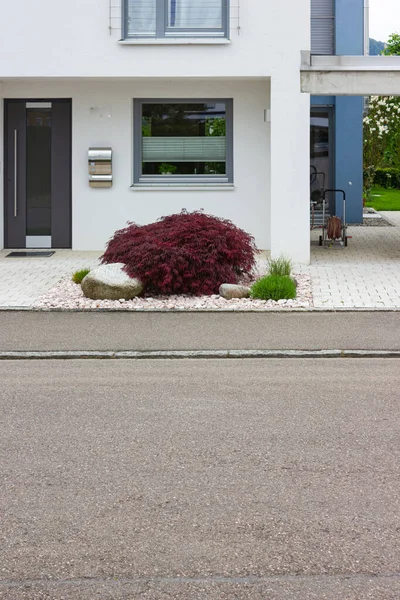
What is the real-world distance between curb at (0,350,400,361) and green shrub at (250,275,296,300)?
300cm

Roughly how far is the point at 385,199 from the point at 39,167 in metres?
20.2

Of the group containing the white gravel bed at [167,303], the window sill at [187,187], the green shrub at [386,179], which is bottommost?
the white gravel bed at [167,303]

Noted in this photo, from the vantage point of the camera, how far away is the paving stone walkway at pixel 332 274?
43.4 ft

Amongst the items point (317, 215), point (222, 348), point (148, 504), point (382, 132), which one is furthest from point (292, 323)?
point (382, 132)

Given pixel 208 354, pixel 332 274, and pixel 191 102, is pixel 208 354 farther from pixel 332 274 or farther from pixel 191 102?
pixel 191 102

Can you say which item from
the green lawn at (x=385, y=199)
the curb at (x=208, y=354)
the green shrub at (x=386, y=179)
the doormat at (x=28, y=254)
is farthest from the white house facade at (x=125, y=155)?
the green shrub at (x=386, y=179)

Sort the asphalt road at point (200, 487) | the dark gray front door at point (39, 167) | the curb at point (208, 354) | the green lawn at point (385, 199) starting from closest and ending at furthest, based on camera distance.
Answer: the asphalt road at point (200, 487) < the curb at point (208, 354) < the dark gray front door at point (39, 167) < the green lawn at point (385, 199)

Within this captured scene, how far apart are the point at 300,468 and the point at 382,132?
27456mm

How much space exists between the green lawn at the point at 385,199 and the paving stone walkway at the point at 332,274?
11.8 meters

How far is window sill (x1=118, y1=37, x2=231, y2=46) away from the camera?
16.8 metres

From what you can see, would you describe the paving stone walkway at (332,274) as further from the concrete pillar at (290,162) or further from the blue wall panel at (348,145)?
the blue wall panel at (348,145)

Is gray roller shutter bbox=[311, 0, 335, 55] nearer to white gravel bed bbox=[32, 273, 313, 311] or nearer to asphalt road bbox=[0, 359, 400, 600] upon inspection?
white gravel bed bbox=[32, 273, 313, 311]

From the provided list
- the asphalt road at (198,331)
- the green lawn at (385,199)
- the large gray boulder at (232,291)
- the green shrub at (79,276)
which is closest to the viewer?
the asphalt road at (198,331)

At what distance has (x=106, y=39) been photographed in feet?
55.5
